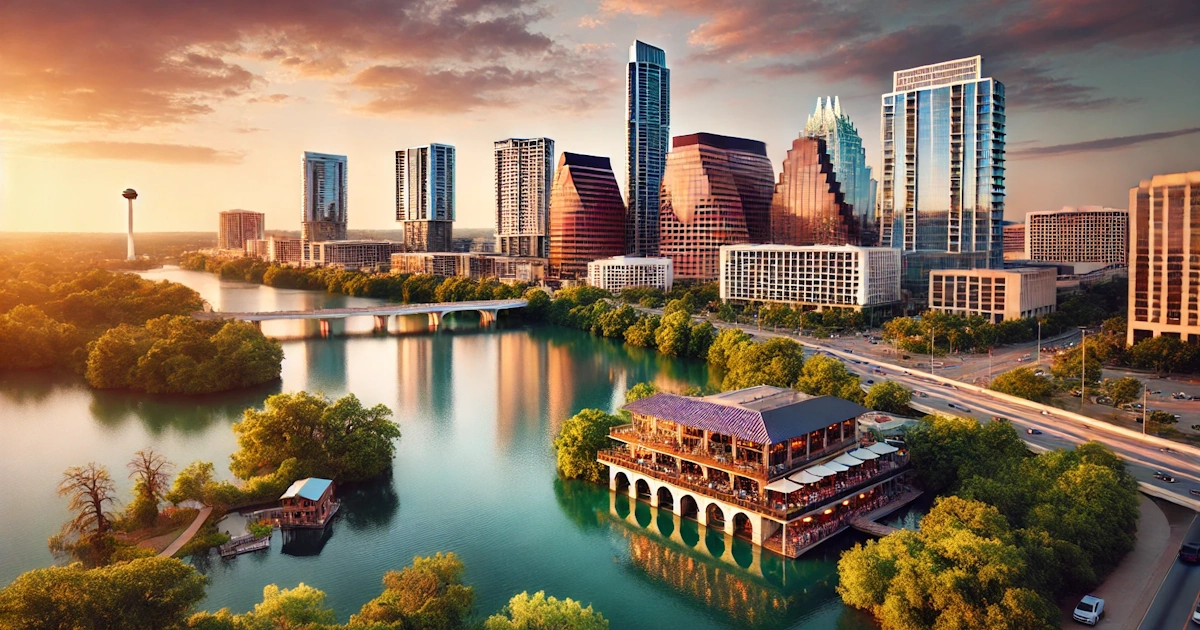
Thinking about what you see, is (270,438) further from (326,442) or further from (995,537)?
(995,537)

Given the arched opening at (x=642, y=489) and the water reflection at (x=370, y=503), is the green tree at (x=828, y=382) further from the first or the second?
the water reflection at (x=370, y=503)

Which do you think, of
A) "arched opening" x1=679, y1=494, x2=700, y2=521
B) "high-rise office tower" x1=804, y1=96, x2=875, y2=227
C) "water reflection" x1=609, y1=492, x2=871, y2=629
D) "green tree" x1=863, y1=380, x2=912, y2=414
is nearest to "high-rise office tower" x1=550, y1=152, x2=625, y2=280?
"high-rise office tower" x1=804, y1=96, x2=875, y2=227

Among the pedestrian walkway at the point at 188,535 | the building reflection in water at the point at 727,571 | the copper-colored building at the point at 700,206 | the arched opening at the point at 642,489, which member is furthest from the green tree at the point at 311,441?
the copper-colored building at the point at 700,206

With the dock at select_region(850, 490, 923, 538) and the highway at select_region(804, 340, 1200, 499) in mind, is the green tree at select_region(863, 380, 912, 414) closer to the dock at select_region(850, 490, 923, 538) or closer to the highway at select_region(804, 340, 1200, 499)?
the highway at select_region(804, 340, 1200, 499)

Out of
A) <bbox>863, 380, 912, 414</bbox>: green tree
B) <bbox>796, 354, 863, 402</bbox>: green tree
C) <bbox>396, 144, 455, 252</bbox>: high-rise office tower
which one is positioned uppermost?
<bbox>396, 144, 455, 252</bbox>: high-rise office tower

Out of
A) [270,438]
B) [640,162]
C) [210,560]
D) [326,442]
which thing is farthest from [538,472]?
[640,162]

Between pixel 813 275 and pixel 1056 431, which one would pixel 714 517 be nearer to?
pixel 1056 431

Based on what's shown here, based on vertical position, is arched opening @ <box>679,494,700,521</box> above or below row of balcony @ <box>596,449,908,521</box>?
below
